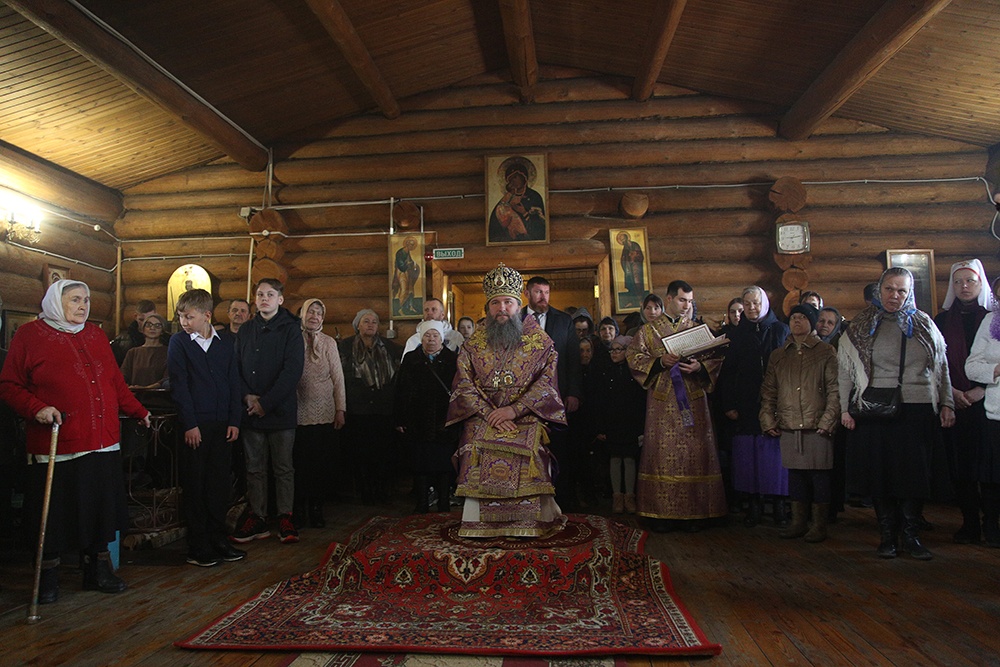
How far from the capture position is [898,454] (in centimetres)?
460

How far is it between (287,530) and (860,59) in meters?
7.19

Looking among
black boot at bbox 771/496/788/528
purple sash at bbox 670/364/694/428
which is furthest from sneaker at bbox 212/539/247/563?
black boot at bbox 771/496/788/528

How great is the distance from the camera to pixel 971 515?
199 inches

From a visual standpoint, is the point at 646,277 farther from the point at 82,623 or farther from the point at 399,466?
the point at 82,623

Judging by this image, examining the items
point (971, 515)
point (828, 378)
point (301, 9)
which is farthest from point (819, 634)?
point (301, 9)

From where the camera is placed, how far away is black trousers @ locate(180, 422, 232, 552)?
462 centimetres

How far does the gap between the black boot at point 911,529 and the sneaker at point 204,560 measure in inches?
188

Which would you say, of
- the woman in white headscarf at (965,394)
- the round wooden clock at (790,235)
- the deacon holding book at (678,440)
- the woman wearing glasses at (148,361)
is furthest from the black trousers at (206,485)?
the round wooden clock at (790,235)

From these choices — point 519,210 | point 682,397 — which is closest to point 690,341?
point 682,397

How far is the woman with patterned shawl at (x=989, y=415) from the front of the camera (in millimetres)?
4750

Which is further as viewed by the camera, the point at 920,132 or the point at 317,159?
the point at 317,159

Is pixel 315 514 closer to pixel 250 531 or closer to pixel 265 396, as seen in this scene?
pixel 250 531

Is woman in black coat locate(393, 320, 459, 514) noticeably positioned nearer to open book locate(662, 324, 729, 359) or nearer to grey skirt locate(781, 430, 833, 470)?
open book locate(662, 324, 729, 359)

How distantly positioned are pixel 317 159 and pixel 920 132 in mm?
8378
